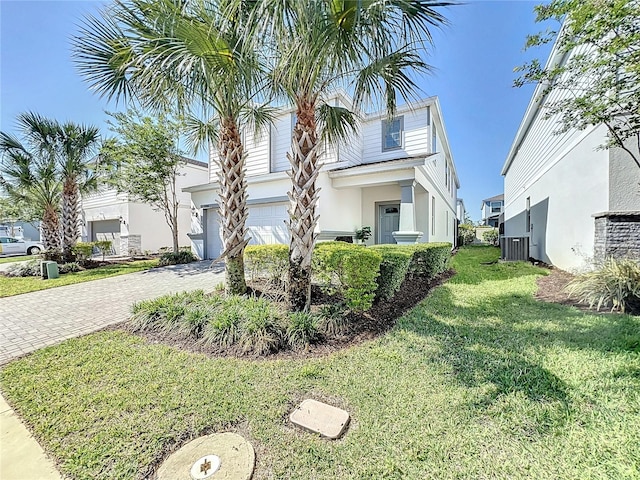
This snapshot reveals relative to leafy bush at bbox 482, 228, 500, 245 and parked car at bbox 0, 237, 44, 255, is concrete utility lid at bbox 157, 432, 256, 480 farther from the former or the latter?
leafy bush at bbox 482, 228, 500, 245

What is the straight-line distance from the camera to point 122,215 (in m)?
17.9

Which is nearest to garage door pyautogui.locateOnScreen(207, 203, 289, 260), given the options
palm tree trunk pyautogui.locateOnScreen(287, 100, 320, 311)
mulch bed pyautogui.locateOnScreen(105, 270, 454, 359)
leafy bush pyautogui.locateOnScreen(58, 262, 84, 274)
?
mulch bed pyautogui.locateOnScreen(105, 270, 454, 359)

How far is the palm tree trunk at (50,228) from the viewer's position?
12078 millimetres

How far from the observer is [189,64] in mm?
3736

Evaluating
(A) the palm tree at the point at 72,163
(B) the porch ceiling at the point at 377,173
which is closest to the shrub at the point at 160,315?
(B) the porch ceiling at the point at 377,173

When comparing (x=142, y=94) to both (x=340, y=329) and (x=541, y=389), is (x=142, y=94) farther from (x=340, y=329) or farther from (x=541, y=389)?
(x=541, y=389)

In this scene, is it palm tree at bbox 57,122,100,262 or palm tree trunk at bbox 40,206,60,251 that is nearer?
palm tree at bbox 57,122,100,262

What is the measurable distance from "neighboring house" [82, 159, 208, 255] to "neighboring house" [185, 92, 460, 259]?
17.4 feet

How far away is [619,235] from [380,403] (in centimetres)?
741

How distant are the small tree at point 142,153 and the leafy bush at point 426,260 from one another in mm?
10692

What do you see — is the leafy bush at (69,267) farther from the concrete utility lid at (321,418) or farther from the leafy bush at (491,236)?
the leafy bush at (491,236)

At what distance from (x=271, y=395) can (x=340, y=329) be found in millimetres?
1850

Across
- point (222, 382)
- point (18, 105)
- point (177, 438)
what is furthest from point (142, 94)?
point (18, 105)

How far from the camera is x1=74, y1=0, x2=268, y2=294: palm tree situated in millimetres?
3957
